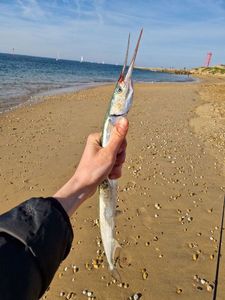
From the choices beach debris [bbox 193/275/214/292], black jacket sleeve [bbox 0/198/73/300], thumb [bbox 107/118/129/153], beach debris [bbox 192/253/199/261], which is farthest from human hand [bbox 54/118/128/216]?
beach debris [bbox 192/253/199/261]

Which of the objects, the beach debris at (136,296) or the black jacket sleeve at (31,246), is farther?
the beach debris at (136,296)

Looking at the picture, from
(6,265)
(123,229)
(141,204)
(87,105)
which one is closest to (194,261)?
(123,229)

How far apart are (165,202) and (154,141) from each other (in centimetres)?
445

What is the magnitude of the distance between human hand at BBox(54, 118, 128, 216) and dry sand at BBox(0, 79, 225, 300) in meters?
2.75

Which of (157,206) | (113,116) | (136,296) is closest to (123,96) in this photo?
(113,116)

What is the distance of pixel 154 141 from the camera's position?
11.1 m

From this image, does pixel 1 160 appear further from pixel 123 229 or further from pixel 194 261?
pixel 194 261

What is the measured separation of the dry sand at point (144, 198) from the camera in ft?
15.5

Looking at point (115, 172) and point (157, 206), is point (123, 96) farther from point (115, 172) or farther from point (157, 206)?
point (157, 206)

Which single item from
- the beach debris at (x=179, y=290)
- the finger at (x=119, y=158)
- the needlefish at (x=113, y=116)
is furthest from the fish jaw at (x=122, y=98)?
the beach debris at (x=179, y=290)

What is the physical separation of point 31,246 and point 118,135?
111cm

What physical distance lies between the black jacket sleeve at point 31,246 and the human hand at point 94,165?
0.57 metres

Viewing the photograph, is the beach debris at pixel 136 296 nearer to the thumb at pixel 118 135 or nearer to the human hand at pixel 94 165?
the human hand at pixel 94 165

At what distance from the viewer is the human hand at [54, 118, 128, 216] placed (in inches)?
83.1
